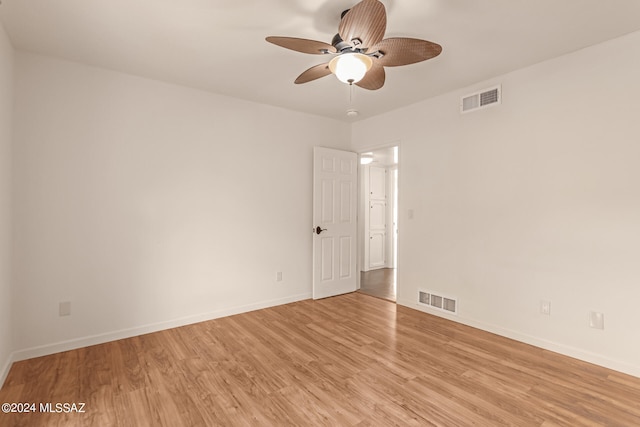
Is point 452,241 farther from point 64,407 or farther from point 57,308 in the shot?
point 57,308

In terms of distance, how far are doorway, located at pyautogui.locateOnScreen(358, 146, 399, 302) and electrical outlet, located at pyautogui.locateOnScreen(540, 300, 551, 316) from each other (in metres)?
3.16

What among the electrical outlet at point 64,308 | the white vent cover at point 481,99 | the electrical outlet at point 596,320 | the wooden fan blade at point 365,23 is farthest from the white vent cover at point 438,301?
the electrical outlet at point 64,308

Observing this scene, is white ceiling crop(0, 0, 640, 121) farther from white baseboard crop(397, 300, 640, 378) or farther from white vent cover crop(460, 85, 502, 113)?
white baseboard crop(397, 300, 640, 378)

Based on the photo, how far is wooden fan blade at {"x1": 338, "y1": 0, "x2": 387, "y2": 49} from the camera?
1.66 m

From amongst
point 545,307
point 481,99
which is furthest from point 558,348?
point 481,99

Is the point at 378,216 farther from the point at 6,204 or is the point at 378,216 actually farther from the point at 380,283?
the point at 6,204

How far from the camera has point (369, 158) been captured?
6.25 m

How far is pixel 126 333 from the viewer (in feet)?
10.4

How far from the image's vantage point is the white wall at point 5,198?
2.35m

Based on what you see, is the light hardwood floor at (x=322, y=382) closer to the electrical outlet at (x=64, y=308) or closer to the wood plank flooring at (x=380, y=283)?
the electrical outlet at (x=64, y=308)

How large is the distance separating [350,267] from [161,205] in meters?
2.83

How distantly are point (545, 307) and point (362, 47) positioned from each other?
283 centimetres

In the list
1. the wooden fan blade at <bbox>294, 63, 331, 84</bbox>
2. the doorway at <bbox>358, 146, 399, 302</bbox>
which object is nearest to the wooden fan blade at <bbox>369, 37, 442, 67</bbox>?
the wooden fan blade at <bbox>294, 63, 331, 84</bbox>

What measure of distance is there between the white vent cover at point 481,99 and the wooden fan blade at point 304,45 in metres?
2.05
